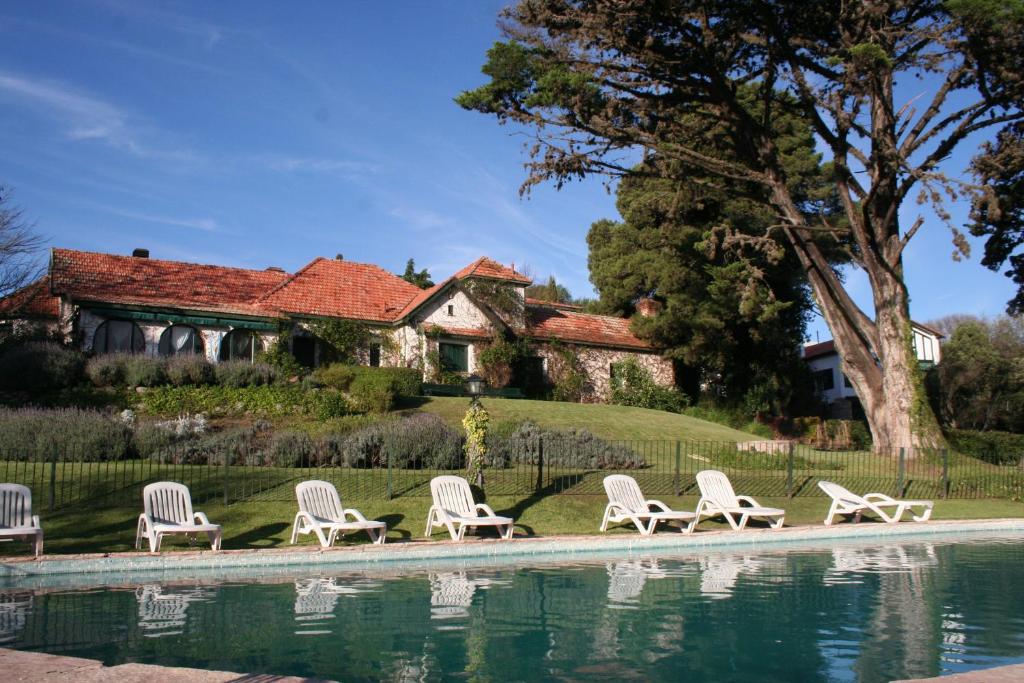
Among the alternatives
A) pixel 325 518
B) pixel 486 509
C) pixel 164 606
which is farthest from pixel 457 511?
pixel 164 606

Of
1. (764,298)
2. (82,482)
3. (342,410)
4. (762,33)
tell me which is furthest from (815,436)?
(82,482)

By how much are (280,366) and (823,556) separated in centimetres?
2135

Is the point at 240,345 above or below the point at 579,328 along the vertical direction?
below

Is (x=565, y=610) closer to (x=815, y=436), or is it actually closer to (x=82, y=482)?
(x=82, y=482)

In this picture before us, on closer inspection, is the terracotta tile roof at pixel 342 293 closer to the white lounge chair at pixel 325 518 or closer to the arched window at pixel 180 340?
the arched window at pixel 180 340

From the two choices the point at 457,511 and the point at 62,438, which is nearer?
the point at 457,511

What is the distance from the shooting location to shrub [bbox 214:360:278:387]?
26.7 meters

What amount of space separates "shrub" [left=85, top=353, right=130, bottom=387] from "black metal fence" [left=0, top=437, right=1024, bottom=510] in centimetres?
699

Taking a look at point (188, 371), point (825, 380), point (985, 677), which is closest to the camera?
point (985, 677)

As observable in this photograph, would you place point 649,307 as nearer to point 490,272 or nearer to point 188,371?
point 490,272

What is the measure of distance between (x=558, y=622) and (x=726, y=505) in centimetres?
925

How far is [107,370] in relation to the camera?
25562mm

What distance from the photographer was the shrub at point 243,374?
87.7ft

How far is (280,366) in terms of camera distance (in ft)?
99.7
